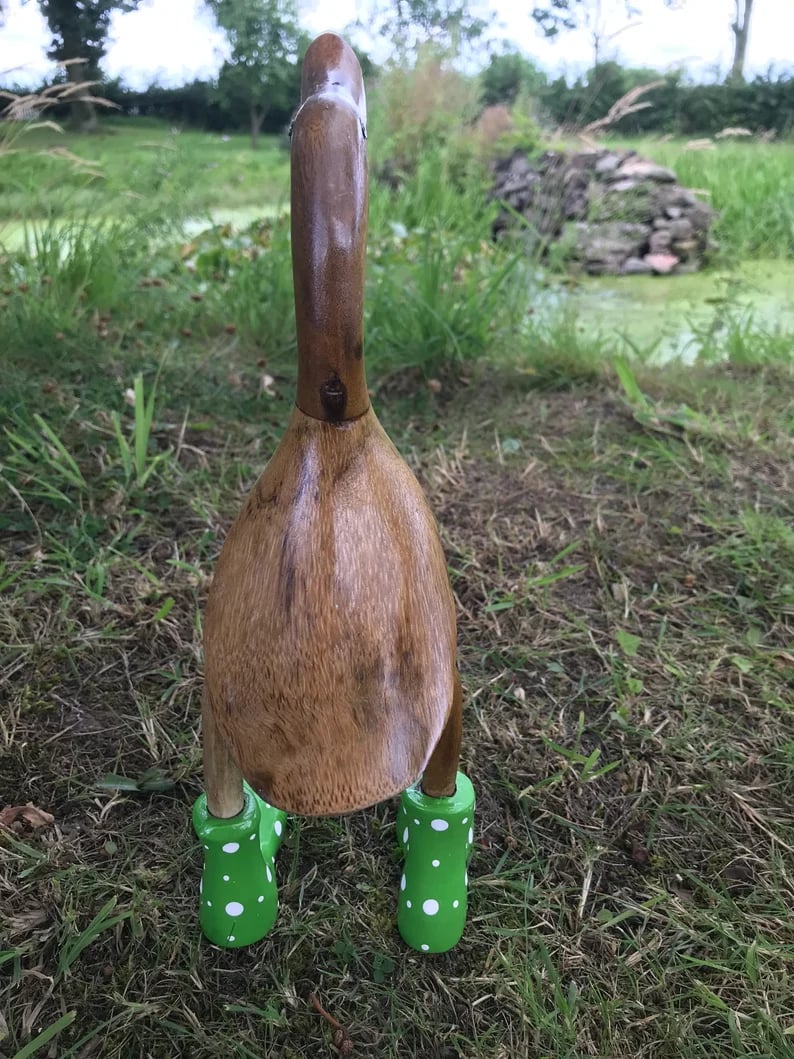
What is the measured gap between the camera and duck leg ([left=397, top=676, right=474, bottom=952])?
0.82 m

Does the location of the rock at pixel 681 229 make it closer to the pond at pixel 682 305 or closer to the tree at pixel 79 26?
the pond at pixel 682 305

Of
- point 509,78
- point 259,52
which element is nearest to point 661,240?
point 509,78

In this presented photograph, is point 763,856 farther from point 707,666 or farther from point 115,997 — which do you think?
point 115,997

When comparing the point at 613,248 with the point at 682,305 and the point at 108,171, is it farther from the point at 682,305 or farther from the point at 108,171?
the point at 108,171

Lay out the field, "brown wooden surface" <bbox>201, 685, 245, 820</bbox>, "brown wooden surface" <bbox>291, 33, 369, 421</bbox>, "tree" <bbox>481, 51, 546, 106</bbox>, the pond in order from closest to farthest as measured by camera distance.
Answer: "brown wooden surface" <bbox>291, 33, 369, 421</bbox> < "brown wooden surface" <bbox>201, 685, 245, 820</bbox> < the field < the pond < "tree" <bbox>481, 51, 546, 106</bbox>

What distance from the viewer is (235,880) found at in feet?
2.63

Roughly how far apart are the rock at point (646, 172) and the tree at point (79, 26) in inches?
95.9

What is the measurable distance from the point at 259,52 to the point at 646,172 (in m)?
2.30

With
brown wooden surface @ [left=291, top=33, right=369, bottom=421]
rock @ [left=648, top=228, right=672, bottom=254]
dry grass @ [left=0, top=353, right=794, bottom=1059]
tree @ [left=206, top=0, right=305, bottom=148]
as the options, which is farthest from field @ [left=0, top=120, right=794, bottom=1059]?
rock @ [left=648, top=228, right=672, bottom=254]

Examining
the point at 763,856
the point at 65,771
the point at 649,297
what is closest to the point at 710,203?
the point at 649,297

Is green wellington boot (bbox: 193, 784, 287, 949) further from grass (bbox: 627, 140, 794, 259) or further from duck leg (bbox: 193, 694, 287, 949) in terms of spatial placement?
grass (bbox: 627, 140, 794, 259)

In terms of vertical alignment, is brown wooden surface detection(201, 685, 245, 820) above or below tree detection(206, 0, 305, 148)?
below

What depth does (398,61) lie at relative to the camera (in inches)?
142

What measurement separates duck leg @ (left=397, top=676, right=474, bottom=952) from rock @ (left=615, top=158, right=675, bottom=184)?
12.0 feet
